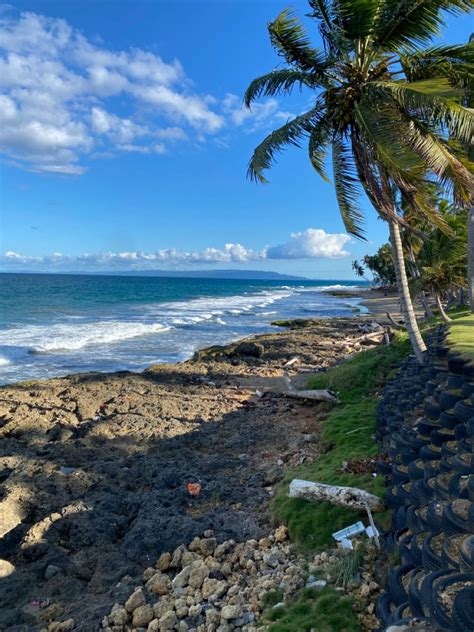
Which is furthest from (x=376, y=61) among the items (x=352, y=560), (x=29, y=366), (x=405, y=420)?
(x=29, y=366)

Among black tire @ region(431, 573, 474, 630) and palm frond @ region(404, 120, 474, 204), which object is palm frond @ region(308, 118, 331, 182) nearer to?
palm frond @ region(404, 120, 474, 204)

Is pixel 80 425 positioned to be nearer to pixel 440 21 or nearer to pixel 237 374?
pixel 237 374

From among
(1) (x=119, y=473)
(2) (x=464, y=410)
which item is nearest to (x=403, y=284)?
(2) (x=464, y=410)

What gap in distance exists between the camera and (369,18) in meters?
8.13

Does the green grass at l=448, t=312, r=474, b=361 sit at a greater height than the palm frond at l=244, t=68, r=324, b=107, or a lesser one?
lesser

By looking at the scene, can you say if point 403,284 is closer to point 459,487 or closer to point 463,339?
point 463,339

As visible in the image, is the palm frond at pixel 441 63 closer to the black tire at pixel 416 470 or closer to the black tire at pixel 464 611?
the black tire at pixel 416 470

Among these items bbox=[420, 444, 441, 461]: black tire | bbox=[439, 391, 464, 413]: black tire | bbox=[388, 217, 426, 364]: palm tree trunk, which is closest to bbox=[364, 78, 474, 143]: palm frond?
bbox=[388, 217, 426, 364]: palm tree trunk

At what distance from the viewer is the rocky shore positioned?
4.80 metres

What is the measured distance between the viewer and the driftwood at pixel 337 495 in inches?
219

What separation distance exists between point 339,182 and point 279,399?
6.99 meters

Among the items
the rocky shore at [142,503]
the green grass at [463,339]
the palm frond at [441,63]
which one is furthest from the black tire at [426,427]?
the palm frond at [441,63]

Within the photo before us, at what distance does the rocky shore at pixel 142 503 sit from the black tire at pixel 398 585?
0.43 m

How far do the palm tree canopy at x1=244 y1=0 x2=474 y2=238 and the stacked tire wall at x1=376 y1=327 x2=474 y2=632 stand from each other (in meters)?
3.85
